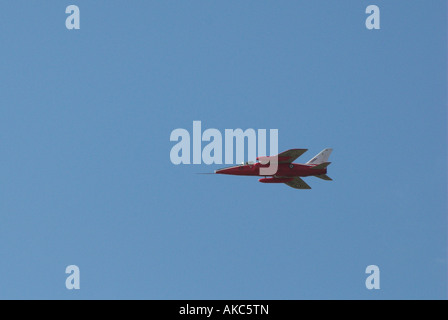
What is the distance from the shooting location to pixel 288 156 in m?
69.9

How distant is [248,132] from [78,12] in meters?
21.0

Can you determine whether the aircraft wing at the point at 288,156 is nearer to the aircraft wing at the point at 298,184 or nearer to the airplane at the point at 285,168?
the airplane at the point at 285,168

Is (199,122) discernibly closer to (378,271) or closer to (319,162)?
(319,162)

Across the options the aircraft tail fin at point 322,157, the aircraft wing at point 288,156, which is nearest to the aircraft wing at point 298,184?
the aircraft tail fin at point 322,157

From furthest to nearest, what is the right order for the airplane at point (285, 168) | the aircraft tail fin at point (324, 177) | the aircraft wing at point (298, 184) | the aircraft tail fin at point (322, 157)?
the aircraft wing at point (298, 184), the aircraft tail fin at point (322, 157), the aircraft tail fin at point (324, 177), the airplane at point (285, 168)

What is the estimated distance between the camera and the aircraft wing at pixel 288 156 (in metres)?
68.9

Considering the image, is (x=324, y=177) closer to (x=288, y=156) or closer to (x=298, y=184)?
(x=298, y=184)

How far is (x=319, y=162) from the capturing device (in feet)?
241

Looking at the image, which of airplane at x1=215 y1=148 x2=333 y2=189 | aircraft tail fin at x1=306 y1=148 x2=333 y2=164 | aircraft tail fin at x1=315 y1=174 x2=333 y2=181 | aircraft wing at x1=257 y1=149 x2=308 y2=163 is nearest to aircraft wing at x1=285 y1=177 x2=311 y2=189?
airplane at x1=215 y1=148 x2=333 y2=189

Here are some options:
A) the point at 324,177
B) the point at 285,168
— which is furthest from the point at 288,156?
the point at 324,177

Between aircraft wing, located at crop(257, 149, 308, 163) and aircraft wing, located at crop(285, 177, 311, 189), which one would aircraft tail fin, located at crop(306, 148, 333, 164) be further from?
aircraft wing, located at crop(257, 149, 308, 163)
